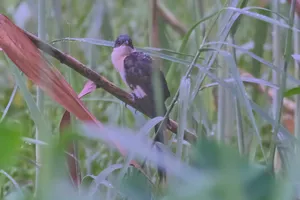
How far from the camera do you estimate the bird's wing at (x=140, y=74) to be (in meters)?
0.76

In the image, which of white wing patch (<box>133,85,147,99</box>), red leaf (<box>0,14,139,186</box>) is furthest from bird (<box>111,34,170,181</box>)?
red leaf (<box>0,14,139,186</box>)

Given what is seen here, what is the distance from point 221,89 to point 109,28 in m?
0.21

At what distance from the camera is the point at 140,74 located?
2.52ft

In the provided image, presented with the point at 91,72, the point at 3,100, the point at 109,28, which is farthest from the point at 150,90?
the point at 3,100

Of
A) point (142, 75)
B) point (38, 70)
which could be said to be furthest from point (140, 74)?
point (38, 70)

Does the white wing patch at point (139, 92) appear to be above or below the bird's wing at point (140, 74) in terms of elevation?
below

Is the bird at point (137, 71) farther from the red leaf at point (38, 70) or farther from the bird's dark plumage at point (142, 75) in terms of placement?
the red leaf at point (38, 70)

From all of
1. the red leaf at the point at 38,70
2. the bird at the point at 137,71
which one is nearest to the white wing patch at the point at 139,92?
the bird at the point at 137,71

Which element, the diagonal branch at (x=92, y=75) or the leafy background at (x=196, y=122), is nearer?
the leafy background at (x=196, y=122)

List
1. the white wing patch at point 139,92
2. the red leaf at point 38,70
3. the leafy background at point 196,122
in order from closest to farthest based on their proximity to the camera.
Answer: the leafy background at point 196,122, the red leaf at point 38,70, the white wing patch at point 139,92

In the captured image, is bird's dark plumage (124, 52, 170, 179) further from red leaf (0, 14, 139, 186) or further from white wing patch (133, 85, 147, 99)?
red leaf (0, 14, 139, 186)

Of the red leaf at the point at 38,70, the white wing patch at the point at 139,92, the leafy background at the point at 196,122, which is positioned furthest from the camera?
the white wing patch at the point at 139,92

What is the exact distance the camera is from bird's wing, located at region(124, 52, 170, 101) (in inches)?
30.0

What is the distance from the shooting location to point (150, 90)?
2.53ft
